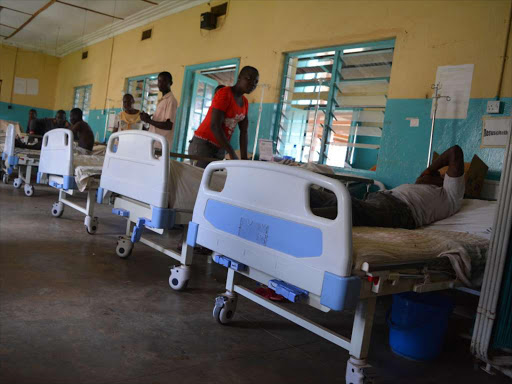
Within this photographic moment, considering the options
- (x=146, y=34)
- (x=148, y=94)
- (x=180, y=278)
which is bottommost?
(x=180, y=278)

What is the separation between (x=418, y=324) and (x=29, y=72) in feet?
49.4

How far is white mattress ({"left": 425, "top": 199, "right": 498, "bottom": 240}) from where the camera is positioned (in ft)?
9.41

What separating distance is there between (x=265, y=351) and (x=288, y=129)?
13.3ft

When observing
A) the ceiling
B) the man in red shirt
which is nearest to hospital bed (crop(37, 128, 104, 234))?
the man in red shirt

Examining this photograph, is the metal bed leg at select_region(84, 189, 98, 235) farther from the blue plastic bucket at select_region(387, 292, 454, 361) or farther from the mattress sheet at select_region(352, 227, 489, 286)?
the blue plastic bucket at select_region(387, 292, 454, 361)

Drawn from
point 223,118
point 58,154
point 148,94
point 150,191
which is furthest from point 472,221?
point 148,94

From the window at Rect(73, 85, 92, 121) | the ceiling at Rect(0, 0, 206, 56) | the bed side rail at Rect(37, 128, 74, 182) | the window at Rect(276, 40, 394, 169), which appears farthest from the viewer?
the window at Rect(73, 85, 92, 121)

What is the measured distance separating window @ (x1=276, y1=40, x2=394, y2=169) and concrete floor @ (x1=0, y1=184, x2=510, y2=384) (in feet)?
7.49

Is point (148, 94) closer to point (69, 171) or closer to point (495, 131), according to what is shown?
point (69, 171)

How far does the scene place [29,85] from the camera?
13992 mm

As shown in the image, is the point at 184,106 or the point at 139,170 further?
the point at 184,106

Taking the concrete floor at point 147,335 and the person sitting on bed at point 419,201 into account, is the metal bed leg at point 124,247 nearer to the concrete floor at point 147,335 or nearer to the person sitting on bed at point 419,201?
the concrete floor at point 147,335

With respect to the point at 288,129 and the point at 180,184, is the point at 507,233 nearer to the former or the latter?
the point at 180,184

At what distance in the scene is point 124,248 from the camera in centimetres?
350
